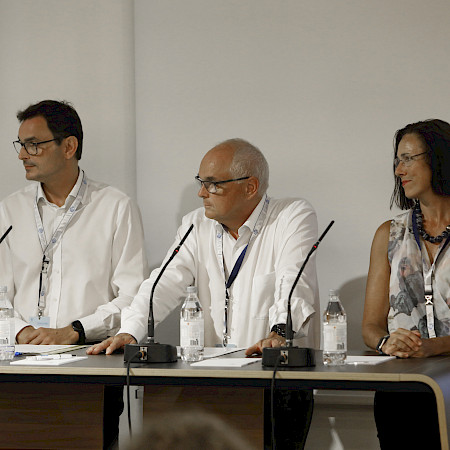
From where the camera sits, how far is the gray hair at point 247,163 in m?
3.60

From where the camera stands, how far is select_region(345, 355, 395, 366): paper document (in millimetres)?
2344

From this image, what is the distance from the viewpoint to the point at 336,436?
13.1 feet

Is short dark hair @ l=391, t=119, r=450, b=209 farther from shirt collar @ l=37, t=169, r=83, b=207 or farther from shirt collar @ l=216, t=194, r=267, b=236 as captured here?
shirt collar @ l=37, t=169, r=83, b=207

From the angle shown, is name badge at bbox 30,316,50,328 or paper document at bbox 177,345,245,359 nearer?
paper document at bbox 177,345,245,359

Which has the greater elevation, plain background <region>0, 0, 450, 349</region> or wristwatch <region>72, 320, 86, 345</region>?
plain background <region>0, 0, 450, 349</region>

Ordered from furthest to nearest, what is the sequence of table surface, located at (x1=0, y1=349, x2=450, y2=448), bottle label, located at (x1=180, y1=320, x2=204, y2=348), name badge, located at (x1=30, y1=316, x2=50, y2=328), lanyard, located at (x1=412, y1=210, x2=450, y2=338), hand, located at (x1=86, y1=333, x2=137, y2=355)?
name badge, located at (x1=30, y1=316, x2=50, y2=328)
lanyard, located at (x1=412, y1=210, x2=450, y2=338)
hand, located at (x1=86, y1=333, x2=137, y2=355)
bottle label, located at (x1=180, y1=320, x2=204, y2=348)
table surface, located at (x1=0, y1=349, x2=450, y2=448)

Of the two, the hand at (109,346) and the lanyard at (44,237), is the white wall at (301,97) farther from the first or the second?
the hand at (109,346)

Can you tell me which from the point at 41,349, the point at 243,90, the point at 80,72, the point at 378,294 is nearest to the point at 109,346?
the point at 41,349

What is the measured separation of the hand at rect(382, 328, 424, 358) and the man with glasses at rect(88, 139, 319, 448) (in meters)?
0.73

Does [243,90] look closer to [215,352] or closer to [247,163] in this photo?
[247,163]

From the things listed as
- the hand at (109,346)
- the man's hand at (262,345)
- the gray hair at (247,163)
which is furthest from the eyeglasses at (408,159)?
the hand at (109,346)

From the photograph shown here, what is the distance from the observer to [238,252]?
359 centimetres

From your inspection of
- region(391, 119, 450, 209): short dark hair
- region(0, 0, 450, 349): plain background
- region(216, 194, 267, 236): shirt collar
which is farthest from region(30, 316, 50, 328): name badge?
region(391, 119, 450, 209): short dark hair

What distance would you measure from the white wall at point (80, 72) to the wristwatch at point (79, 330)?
111cm
